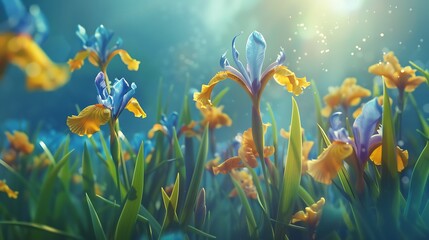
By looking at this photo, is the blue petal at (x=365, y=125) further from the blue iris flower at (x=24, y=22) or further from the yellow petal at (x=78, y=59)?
the yellow petal at (x=78, y=59)

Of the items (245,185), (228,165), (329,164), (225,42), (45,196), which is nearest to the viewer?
(329,164)

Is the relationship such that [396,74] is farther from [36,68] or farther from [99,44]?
[36,68]

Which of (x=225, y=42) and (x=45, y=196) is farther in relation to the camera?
(x=225, y=42)

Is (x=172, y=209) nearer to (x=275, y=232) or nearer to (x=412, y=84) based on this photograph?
(x=275, y=232)

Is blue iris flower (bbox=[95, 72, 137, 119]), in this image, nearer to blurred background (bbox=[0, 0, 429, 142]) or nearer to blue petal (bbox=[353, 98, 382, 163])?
blue petal (bbox=[353, 98, 382, 163])

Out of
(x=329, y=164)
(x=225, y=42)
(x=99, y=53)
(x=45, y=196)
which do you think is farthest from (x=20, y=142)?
(x=225, y=42)

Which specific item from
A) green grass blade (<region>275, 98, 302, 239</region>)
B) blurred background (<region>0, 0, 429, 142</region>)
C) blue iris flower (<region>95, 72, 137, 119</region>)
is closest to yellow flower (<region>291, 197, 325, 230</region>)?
green grass blade (<region>275, 98, 302, 239</region>)

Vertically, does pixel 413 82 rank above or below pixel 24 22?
above
